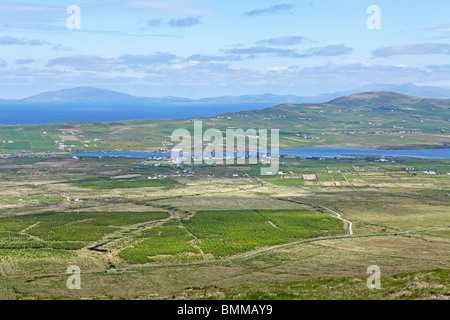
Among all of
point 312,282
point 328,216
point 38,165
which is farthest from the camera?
point 38,165

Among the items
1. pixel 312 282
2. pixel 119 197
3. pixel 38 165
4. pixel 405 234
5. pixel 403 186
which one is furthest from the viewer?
pixel 38 165

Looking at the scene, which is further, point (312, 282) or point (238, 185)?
point (238, 185)

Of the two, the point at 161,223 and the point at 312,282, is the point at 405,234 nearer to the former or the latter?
the point at 312,282

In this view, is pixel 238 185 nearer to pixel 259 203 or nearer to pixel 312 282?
pixel 259 203

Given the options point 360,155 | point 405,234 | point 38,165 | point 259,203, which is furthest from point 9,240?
point 360,155

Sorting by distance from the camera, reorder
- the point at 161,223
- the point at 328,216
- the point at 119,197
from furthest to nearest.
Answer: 1. the point at 119,197
2. the point at 328,216
3. the point at 161,223

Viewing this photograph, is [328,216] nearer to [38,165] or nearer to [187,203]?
[187,203]

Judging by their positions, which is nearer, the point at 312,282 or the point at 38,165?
the point at 312,282
